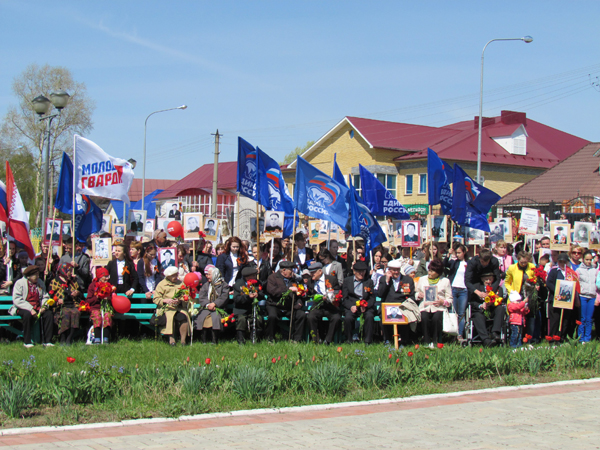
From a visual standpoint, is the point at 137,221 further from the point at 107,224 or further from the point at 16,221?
the point at 16,221

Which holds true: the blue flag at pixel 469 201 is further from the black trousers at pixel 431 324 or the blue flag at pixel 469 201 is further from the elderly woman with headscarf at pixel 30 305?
the elderly woman with headscarf at pixel 30 305

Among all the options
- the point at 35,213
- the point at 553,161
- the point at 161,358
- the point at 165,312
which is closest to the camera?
the point at 161,358

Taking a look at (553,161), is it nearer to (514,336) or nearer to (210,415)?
(514,336)

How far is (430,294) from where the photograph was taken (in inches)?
471

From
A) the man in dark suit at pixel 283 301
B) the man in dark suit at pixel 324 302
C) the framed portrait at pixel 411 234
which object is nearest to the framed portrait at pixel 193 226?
the man in dark suit at pixel 283 301

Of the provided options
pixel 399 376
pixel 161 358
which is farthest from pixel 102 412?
pixel 399 376

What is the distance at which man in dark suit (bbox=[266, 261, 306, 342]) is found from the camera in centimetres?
1209

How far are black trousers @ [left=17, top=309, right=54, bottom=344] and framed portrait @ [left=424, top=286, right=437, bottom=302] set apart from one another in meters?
6.20

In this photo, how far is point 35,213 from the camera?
55.6 meters

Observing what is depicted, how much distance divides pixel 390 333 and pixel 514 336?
207 centimetres

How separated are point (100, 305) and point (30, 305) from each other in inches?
42.8

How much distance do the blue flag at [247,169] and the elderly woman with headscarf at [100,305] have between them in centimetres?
361

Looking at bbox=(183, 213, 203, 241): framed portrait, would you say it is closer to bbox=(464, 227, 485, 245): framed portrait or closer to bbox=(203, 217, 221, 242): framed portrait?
bbox=(203, 217, 221, 242): framed portrait

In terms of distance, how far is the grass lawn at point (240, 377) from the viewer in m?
7.19
